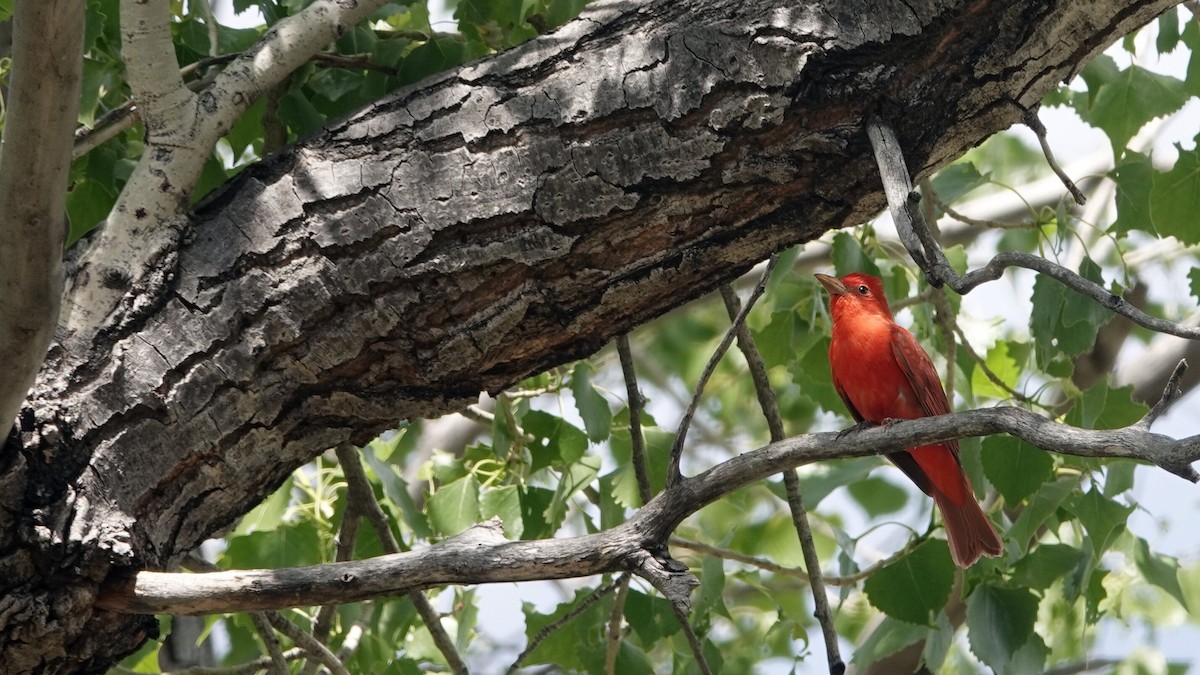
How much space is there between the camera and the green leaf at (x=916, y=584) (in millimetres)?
3533

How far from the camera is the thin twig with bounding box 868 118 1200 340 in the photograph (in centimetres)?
196

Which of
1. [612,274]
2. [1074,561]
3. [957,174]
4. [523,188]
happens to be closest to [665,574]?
[612,274]

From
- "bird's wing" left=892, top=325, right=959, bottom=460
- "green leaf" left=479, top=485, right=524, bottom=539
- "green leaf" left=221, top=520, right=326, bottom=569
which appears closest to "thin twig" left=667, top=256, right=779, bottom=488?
"green leaf" left=479, top=485, right=524, bottom=539

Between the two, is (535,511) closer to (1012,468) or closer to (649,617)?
(649,617)

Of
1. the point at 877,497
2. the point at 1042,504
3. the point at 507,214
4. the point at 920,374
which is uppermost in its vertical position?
the point at 877,497

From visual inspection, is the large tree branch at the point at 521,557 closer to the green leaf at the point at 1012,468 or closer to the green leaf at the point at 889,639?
the green leaf at the point at 1012,468

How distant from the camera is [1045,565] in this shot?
3.65m

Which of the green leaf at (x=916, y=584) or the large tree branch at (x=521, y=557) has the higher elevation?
the green leaf at (x=916, y=584)

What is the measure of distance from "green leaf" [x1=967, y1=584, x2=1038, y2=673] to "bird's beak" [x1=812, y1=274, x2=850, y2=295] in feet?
4.65

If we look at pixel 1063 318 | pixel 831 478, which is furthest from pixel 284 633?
pixel 1063 318

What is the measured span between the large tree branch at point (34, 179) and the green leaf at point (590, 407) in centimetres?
165

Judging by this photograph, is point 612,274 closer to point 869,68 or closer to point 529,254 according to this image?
point 529,254

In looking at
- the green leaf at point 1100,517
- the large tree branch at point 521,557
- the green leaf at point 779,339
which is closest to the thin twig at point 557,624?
the large tree branch at point 521,557

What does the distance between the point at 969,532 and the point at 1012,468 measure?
950 millimetres
